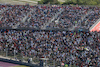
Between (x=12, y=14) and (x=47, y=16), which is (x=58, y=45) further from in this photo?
(x=12, y=14)

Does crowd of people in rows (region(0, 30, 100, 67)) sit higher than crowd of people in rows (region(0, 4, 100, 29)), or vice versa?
crowd of people in rows (region(0, 4, 100, 29))

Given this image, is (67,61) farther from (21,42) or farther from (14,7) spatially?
(14,7)

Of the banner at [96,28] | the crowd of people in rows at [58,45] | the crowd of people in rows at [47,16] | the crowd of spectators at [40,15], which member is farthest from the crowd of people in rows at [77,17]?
the crowd of people in rows at [58,45]

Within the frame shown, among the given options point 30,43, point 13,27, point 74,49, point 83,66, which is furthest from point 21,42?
point 83,66

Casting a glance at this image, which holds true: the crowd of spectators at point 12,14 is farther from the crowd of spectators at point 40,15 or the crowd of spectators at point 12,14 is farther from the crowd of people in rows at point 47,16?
the crowd of spectators at point 40,15

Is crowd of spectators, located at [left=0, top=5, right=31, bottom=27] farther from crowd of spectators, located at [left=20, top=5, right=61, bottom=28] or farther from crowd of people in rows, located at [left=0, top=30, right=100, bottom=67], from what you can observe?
crowd of people in rows, located at [left=0, top=30, right=100, bottom=67]

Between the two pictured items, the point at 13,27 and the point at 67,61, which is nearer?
the point at 67,61

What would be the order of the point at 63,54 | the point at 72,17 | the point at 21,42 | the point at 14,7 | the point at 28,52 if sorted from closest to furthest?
the point at 63,54 → the point at 28,52 → the point at 21,42 → the point at 72,17 → the point at 14,7

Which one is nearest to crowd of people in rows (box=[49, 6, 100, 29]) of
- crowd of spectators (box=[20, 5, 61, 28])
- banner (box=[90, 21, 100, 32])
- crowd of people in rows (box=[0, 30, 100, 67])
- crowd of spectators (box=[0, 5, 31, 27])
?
banner (box=[90, 21, 100, 32])

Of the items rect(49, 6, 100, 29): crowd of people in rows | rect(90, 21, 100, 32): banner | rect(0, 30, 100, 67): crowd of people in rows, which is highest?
rect(49, 6, 100, 29): crowd of people in rows
